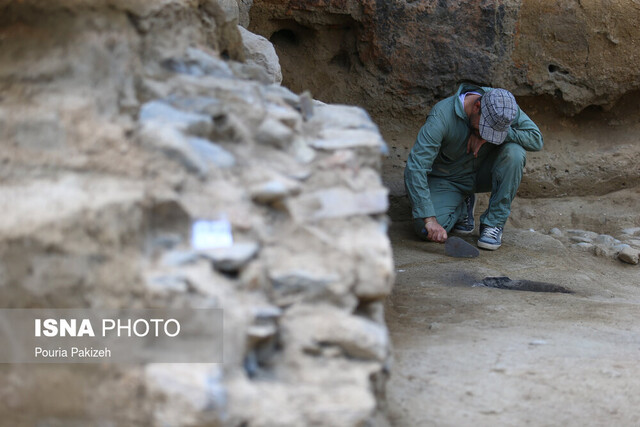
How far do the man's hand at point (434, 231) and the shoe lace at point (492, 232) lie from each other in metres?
0.27

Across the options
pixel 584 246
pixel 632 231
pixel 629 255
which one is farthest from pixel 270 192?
pixel 632 231

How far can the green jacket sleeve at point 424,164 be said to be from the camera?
146 inches

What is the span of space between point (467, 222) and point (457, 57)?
1.06 meters

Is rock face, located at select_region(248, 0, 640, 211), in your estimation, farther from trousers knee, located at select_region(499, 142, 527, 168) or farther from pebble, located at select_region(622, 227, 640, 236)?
trousers knee, located at select_region(499, 142, 527, 168)

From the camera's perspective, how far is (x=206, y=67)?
179 centimetres

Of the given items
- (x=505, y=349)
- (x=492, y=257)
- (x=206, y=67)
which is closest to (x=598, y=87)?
(x=492, y=257)

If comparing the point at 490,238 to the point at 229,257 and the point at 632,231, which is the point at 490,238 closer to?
the point at 632,231

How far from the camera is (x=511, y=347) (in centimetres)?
212

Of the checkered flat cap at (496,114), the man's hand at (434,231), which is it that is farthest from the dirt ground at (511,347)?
the checkered flat cap at (496,114)

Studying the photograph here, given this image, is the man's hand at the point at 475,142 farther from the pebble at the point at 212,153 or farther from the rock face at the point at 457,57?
the pebble at the point at 212,153

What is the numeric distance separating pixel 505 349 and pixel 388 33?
251 cm

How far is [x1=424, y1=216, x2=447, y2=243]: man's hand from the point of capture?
3.68 meters

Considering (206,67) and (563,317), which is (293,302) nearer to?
(206,67)

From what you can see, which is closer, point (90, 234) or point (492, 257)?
point (90, 234)
